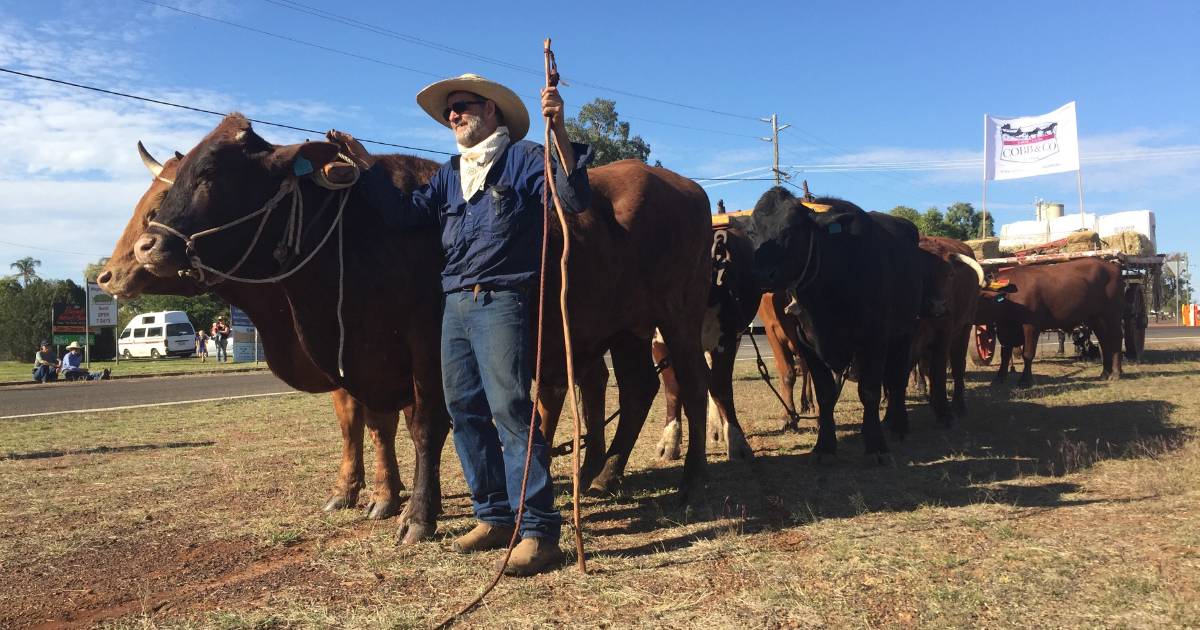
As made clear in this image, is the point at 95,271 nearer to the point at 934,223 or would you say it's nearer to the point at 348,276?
the point at 348,276

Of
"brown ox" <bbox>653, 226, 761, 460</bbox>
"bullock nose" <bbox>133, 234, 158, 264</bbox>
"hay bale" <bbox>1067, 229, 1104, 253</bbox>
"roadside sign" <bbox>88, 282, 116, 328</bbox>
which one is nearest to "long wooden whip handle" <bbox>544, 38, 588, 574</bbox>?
"bullock nose" <bbox>133, 234, 158, 264</bbox>

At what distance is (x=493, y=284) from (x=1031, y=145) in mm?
19667

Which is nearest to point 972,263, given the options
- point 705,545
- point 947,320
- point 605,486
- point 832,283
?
point 947,320

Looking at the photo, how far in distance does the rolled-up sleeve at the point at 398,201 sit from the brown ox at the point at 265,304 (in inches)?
38.3

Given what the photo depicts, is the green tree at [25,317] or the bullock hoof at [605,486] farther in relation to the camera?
the green tree at [25,317]

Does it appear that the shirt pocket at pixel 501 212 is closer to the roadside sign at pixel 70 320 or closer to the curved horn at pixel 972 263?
the curved horn at pixel 972 263

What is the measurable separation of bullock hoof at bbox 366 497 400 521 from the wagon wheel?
15.1 metres

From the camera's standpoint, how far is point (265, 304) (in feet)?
15.8

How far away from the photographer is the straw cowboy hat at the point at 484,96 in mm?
4297

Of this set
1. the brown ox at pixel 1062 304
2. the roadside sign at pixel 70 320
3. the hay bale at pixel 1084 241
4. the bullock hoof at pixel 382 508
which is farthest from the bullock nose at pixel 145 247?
the roadside sign at pixel 70 320

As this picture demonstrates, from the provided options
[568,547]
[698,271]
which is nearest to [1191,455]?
[698,271]

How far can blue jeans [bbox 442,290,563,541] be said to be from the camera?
386 cm

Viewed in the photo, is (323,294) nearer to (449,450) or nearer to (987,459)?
(449,450)

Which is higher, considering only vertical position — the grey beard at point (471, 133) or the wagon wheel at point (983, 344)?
the grey beard at point (471, 133)
